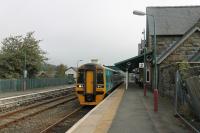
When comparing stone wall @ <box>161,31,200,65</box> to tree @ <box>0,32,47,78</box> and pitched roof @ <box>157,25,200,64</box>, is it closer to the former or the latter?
pitched roof @ <box>157,25,200,64</box>

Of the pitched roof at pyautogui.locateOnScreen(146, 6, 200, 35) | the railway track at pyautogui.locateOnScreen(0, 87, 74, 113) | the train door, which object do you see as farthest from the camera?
the pitched roof at pyautogui.locateOnScreen(146, 6, 200, 35)

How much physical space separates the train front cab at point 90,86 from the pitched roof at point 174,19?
13287 millimetres

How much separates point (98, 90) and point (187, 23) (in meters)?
16.8

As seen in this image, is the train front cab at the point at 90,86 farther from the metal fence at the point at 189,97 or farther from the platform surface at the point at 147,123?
the metal fence at the point at 189,97

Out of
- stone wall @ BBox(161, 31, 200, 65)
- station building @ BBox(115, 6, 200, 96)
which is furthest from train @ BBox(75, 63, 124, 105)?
stone wall @ BBox(161, 31, 200, 65)

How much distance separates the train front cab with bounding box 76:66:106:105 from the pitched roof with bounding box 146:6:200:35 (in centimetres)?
1329

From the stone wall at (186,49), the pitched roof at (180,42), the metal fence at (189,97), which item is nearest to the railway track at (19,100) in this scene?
the pitched roof at (180,42)

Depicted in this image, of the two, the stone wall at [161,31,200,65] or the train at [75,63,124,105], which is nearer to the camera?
the train at [75,63,124,105]

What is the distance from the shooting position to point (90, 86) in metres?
24.2

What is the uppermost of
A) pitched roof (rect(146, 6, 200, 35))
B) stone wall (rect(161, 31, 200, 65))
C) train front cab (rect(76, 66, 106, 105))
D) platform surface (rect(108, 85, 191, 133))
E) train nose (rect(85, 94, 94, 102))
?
pitched roof (rect(146, 6, 200, 35))

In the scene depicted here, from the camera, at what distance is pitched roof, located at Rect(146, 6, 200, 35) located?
120 ft

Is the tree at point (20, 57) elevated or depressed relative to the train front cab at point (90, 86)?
elevated

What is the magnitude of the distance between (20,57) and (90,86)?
31.2 meters

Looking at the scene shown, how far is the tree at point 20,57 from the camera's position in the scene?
2061 inches
